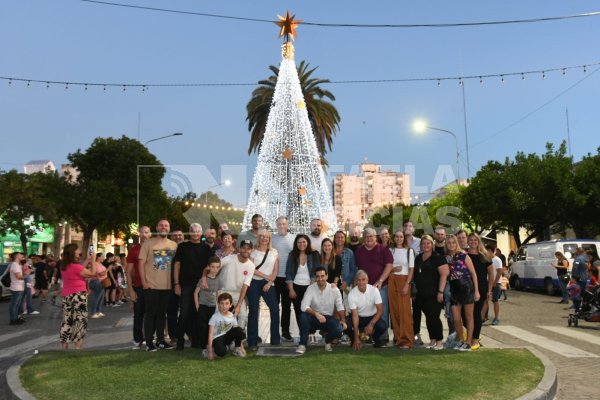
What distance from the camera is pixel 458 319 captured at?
905 cm

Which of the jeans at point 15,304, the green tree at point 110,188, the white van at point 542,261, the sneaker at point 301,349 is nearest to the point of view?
the sneaker at point 301,349

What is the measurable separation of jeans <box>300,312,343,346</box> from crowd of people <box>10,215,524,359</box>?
0.02 metres

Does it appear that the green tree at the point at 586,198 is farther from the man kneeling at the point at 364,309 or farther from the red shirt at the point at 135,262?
the red shirt at the point at 135,262

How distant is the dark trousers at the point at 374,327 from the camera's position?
8.94m

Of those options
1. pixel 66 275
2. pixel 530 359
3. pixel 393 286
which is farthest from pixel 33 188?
pixel 530 359

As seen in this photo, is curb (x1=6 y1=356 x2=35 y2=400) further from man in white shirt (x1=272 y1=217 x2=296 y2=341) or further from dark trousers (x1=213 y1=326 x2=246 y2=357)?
man in white shirt (x1=272 y1=217 x2=296 y2=341)

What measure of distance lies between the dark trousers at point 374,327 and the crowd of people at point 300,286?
0.05 ft

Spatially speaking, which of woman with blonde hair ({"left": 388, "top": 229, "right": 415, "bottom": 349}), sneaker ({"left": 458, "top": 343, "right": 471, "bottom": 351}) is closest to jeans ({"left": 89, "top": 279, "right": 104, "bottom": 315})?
woman with blonde hair ({"left": 388, "top": 229, "right": 415, "bottom": 349})

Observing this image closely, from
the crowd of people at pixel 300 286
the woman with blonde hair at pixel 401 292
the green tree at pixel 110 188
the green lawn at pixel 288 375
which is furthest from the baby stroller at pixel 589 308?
the green tree at pixel 110 188

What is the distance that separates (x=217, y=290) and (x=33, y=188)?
28.7 m

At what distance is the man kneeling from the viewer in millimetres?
8727

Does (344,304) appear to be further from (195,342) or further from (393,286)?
(195,342)

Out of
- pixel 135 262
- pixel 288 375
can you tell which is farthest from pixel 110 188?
pixel 288 375

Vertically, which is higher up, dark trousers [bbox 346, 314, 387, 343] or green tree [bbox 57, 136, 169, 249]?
green tree [bbox 57, 136, 169, 249]
